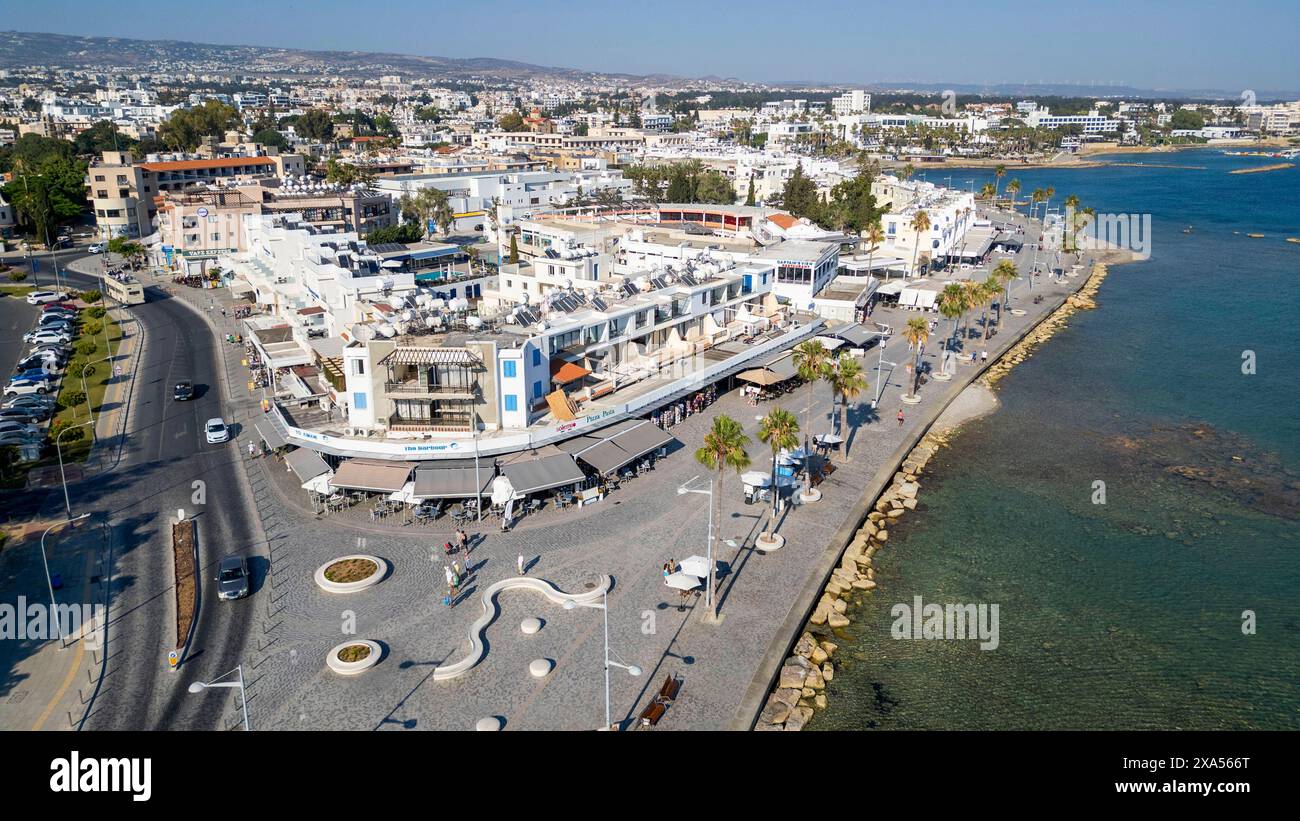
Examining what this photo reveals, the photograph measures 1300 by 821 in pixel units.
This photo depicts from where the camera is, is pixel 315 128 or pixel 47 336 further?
pixel 315 128

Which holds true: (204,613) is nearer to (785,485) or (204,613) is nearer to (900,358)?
(785,485)

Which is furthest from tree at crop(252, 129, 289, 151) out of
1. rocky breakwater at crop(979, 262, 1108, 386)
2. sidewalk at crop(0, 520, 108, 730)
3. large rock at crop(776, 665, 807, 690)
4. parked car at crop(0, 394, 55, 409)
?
large rock at crop(776, 665, 807, 690)

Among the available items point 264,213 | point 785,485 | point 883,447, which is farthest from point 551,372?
point 264,213

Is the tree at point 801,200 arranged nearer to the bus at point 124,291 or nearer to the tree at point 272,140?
the bus at point 124,291

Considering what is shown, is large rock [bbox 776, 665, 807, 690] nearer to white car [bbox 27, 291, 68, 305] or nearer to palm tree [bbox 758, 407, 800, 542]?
palm tree [bbox 758, 407, 800, 542]

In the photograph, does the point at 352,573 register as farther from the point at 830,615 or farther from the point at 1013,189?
the point at 1013,189

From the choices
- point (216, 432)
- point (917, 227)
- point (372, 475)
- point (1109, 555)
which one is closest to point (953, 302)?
point (917, 227)

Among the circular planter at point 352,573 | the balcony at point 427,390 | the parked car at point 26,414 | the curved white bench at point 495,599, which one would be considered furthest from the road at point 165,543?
the balcony at point 427,390

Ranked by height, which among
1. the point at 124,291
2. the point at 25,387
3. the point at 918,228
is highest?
the point at 918,228
